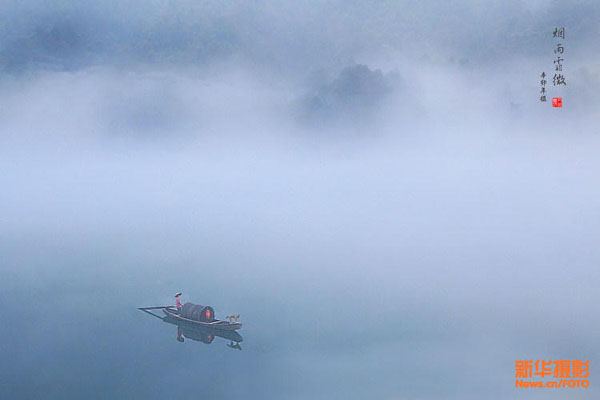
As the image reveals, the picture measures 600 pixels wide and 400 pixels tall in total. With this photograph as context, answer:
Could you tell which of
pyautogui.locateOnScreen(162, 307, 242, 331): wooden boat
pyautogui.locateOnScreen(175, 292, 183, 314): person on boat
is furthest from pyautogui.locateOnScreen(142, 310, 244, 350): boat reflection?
pyautogui.locateOnScreen(175, 292, 183, 314): person on boat

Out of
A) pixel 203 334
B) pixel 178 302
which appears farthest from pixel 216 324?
pixel 178 302

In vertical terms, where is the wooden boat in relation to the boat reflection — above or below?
above

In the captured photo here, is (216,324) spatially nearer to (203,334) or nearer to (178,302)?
(203,334)

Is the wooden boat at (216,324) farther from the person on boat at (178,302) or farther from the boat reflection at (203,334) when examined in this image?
the person on boat at (178,302)

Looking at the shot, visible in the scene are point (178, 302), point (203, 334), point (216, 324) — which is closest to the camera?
point (216, 324)

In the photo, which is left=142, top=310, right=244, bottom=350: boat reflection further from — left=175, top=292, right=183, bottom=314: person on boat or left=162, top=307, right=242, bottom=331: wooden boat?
left=175, top=292, right=183, bottom=314: person on boat

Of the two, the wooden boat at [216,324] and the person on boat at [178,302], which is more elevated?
the person on boat at [178,302]

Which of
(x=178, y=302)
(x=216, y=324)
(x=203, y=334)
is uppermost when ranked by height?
(x=178, y=302)

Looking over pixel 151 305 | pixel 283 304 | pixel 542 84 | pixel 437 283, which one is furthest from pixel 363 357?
pixel 542 84

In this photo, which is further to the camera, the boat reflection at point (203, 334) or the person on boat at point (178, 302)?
the person on boat at point (178, 302)

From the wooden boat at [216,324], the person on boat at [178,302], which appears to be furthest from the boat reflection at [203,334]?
the person on boat at [178,302]

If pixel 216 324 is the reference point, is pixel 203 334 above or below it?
below

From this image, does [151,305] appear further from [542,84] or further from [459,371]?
[542,84]

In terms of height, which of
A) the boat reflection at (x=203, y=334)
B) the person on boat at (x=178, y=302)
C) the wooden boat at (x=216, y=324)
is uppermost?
the person on boat at (x=178, y=302)
